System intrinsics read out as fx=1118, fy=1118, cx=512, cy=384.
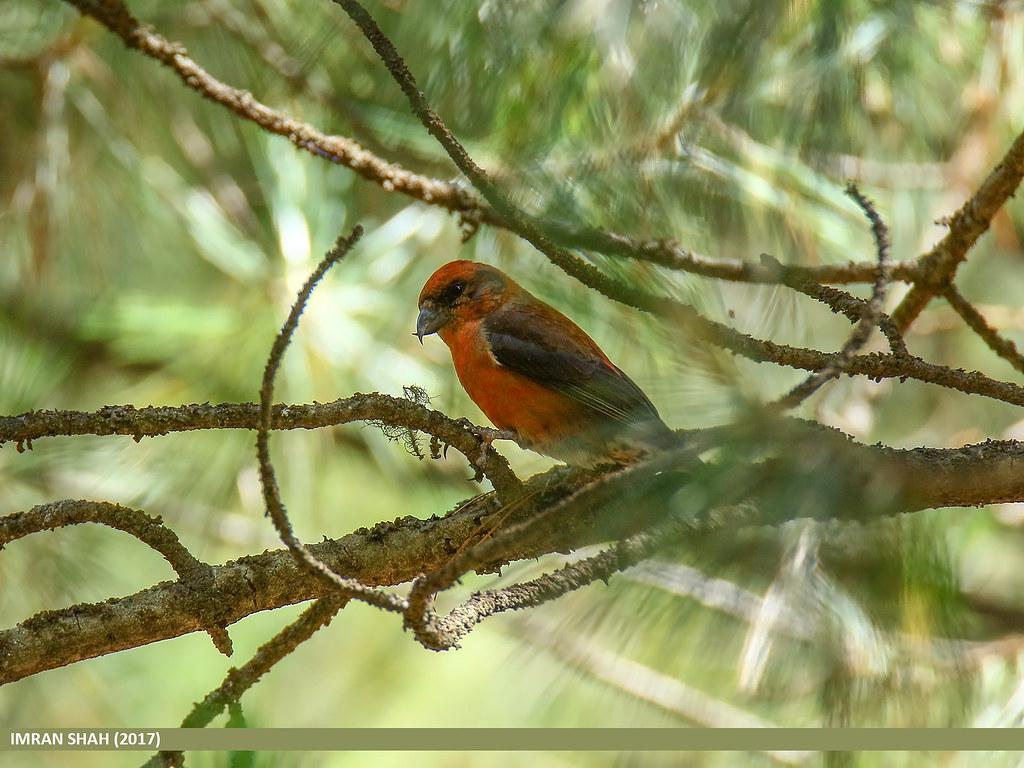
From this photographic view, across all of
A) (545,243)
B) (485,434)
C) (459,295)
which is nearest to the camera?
(545,243)

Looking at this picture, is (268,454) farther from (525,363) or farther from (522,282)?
(525,363)

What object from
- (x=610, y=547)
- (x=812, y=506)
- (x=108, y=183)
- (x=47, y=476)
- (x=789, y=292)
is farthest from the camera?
(x=108, y=183)

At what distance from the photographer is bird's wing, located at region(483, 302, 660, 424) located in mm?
3218

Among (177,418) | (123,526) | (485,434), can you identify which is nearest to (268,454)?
(177,418)

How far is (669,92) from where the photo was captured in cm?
223

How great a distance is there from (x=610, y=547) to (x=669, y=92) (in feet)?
3.47

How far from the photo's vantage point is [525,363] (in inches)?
130

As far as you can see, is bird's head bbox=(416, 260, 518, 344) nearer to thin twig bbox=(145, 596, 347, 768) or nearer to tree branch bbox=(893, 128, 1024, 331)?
tree branch bbox=(893, 128, 1024, 331)

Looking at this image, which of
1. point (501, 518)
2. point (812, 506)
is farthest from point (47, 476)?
point (812, 506)

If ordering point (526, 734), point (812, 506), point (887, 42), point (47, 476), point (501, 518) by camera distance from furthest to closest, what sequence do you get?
1. point (47, 476)
2. point (887, 42)
3. point (501, 518)
4. point (526, 734)
5. point (812, 506)

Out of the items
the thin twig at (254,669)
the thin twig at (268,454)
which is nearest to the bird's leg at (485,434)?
the thin twig at (254,669)

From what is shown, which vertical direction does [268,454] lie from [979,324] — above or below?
below

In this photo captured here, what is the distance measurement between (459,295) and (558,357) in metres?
0.45

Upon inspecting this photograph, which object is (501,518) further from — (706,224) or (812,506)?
(812,506)
